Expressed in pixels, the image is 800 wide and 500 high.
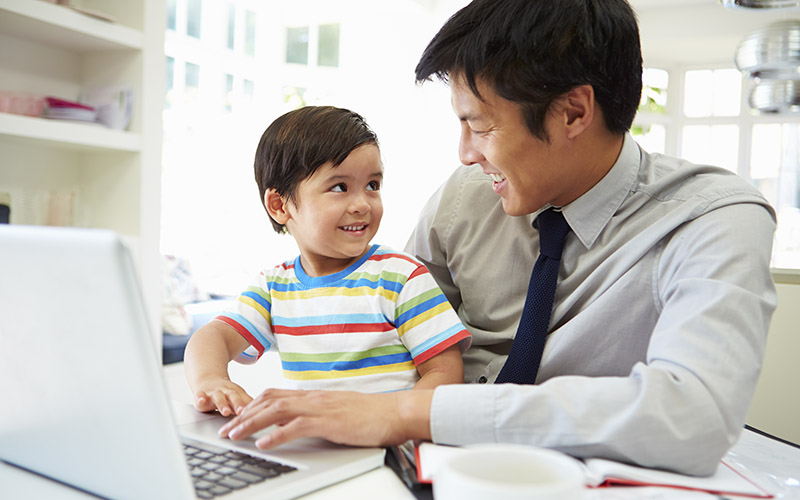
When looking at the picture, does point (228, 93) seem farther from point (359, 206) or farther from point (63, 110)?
point (359, 206)

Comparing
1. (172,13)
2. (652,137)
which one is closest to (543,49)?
(172,13)

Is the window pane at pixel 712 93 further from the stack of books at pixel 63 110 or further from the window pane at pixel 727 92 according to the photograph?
the stack of books at pixel 63 110

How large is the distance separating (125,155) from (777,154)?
647 centimetres

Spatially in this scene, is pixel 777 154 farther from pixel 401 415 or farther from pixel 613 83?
pixel 401 415

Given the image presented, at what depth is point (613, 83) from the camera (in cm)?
118

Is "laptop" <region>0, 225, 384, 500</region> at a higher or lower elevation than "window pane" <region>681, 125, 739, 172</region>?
lower

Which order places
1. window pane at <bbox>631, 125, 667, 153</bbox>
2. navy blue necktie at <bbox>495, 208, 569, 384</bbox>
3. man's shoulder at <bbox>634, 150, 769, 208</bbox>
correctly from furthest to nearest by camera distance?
window pane at <bbox>631, 125, 667, 153</bbox>, navy blue necktie at <bbox>495, 208, 569, 384</bbox>, man's shoulder at <bbox>634, 150, 769, 208</bbox>

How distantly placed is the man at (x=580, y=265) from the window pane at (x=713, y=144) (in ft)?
21.5

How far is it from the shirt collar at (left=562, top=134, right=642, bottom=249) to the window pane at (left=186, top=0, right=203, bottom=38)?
4271 mm

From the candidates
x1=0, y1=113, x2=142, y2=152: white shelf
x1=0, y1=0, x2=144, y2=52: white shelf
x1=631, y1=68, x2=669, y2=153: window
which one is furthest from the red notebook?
x1=631, y1=68, x2=669, y2=153: window

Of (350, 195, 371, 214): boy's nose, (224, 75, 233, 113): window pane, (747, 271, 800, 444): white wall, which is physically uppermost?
(224, 75, 233, 113): window pane

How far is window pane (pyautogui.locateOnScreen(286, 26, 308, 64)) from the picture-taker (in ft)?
19.5

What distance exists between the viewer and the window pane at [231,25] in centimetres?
527

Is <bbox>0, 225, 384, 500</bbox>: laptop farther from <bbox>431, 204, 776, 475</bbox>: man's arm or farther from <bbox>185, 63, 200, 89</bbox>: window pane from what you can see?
<bbox>185, 63, 200, 89</bbox>: window pane
